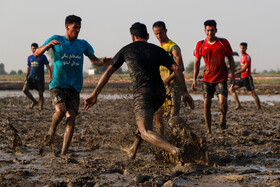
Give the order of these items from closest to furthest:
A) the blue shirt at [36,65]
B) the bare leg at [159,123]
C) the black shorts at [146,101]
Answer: the black shorts at [146,101] → the bare leg at [159,123] → the blue shirt at [36,65]

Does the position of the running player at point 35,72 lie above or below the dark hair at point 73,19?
below

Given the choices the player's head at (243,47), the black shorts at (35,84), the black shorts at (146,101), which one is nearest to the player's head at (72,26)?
the black shorts at (146,101)

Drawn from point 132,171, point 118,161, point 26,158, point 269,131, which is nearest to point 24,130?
point 26,158

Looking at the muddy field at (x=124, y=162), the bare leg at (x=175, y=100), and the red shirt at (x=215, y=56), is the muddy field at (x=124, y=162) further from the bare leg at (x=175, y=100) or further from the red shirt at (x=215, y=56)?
the red shirt at (x=215, y=56)

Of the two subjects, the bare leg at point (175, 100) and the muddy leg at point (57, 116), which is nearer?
the muddy leg at point (57, 116)

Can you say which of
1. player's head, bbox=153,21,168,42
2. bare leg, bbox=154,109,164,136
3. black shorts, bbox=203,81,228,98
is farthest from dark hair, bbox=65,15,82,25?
black shorts, bbox=203,81,228,98

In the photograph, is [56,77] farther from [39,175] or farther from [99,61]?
[39,175]

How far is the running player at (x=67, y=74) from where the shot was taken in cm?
604

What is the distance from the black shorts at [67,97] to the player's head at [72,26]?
0.80 meters

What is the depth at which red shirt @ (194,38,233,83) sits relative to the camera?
26.2ft

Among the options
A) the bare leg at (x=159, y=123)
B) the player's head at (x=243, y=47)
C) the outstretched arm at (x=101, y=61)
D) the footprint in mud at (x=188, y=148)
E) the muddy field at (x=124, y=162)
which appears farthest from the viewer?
the player's head at (x=243, y=47)

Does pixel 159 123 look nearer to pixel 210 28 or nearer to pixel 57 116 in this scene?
pixel 57 116

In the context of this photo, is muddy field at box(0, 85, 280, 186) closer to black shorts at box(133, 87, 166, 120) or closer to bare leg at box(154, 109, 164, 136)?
bare leg at box(154, 109, 164, 136)

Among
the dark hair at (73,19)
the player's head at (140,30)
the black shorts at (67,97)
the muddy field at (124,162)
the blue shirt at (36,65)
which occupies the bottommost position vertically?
the muddy field at (124,162)
